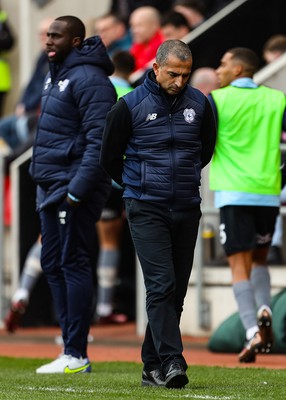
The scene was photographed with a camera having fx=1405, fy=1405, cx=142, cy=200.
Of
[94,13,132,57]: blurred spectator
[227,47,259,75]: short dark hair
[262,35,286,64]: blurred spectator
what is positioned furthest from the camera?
[94,13,132,57]: blurred spectator

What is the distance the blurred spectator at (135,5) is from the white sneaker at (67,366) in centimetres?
820

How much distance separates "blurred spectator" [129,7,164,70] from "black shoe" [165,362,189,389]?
7.59m

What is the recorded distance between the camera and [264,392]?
784 cm

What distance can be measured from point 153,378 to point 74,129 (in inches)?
80.3

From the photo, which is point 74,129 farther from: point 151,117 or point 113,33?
point 113,33

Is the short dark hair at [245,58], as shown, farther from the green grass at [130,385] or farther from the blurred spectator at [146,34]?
the blurred spectator at [146,34]

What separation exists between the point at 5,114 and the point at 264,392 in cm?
1138

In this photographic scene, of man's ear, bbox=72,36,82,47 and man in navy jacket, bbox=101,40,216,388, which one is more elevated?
man's ear, bbox=72,36,82,47

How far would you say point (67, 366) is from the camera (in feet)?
30.8

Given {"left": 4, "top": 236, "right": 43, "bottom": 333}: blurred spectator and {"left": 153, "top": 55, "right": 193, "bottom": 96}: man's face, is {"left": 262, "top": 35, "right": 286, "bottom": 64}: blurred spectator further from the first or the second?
{"left": 153, "top": 55, "right": 193, "bottom": 96}: man's face

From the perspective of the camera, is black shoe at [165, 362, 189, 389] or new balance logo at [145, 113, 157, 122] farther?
new balance logo at [145, 113, 157, 122]

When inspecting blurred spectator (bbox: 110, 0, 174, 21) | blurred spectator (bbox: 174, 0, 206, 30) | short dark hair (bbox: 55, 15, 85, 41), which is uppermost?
blurred spectator (bbox: 110, 0, 174, 21)

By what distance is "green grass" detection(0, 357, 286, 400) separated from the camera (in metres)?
7.69

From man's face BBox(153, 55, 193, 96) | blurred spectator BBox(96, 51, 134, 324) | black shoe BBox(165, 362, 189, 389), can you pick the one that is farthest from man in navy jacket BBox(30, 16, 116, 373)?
blurred spectator BBox(96, 51, 134, 324)
